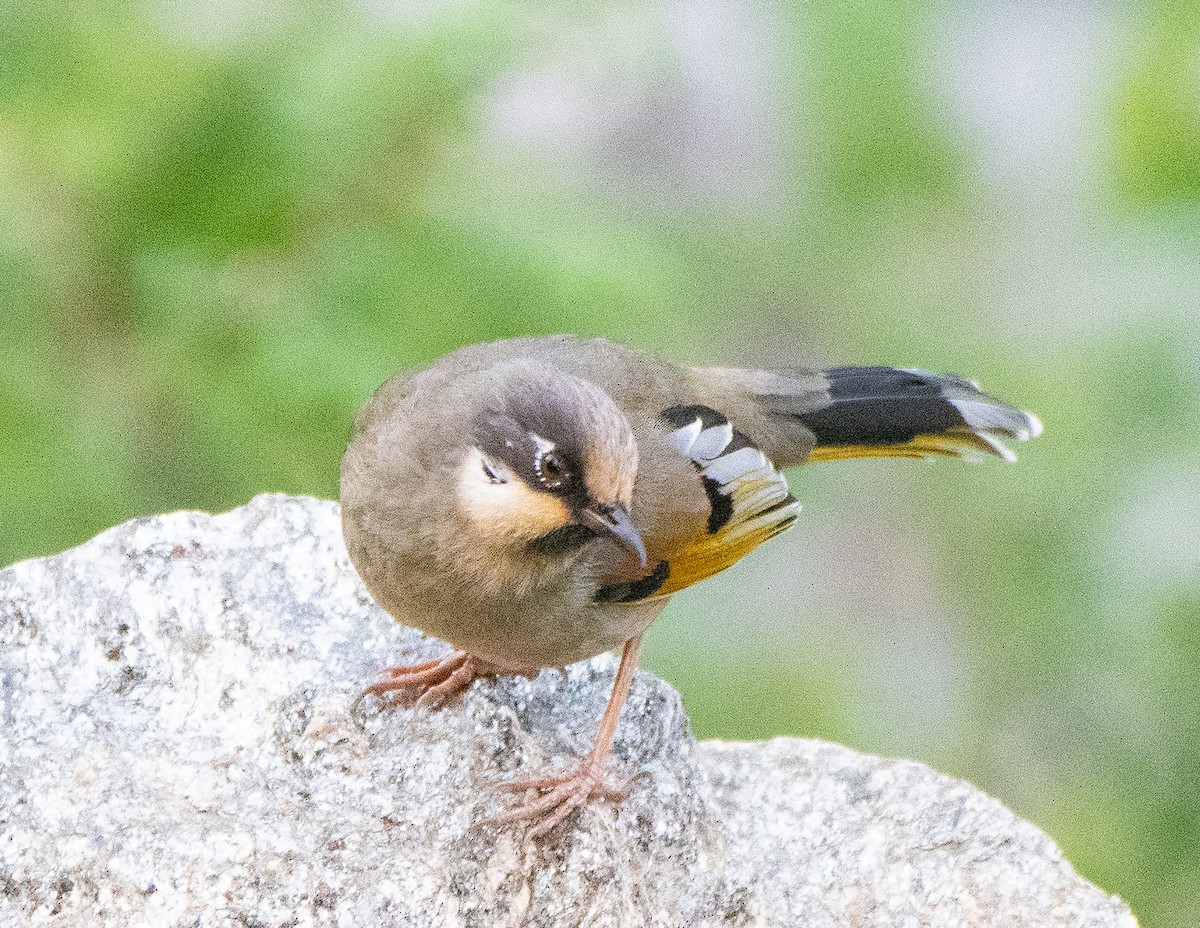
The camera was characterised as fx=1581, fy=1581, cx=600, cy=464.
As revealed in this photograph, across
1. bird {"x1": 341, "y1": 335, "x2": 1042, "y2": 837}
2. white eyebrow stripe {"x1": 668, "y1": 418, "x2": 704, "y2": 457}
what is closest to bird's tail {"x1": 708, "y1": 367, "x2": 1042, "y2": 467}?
bird {"x1": 341, "y1": 335, "x2": 1042, "y2": 837}

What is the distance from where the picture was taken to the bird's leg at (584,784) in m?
3.47

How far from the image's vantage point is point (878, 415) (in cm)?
493

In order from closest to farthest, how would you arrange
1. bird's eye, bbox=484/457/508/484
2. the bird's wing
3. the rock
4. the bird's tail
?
1. the rock
2. bird's eye, bbox=484/457/508/484
3. the bird's wing
4. the bird's tail

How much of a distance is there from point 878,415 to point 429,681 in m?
1.81

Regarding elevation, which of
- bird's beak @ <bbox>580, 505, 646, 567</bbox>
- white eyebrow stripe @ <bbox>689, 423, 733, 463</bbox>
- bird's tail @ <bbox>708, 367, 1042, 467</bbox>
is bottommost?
bird's beak @ <bbox>580, 505, 646, 567</bbox>

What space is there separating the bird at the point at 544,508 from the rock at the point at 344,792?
13 cm

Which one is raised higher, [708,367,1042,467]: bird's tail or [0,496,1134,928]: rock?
[708,367,1042,467]: bird's tail

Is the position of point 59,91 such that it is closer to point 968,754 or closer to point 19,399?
point 19,399

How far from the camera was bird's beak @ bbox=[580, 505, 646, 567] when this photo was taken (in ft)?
11.2

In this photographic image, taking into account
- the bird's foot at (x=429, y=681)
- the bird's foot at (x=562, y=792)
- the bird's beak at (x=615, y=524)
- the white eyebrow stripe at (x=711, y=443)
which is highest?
the white eyebrow stripe at (x=711, y=443)

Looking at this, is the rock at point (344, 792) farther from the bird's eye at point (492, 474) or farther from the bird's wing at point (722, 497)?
the bird's eye at point (492, 474)

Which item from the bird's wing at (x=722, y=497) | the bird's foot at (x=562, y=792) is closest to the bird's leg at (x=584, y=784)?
the bird's foot at (x=562, y=792)

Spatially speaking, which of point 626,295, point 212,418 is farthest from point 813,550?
point 212,418

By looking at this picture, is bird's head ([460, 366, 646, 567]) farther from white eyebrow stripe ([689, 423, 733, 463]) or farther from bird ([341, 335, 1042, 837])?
white eyebrow stripe ([689, 423, 733, 463])
